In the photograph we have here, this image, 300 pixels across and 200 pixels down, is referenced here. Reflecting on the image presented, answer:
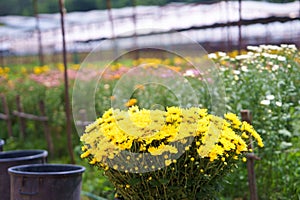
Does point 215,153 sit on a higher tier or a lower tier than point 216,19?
lower

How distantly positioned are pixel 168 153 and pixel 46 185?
3.85 feet

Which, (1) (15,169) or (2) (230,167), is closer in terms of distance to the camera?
(2) (230,167)

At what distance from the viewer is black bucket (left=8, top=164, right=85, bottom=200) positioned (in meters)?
3.94

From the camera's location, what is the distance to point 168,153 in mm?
3133

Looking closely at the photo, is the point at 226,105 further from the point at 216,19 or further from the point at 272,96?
the point at 216,19

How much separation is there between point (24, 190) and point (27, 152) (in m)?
1.06

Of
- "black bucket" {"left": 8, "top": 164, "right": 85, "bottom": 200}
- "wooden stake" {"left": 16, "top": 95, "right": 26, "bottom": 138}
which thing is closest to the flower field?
"black bucket" {"left": 8, "top": 164, "right": 85, "bottom": 200}

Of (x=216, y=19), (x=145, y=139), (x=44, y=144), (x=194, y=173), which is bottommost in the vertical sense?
(x=44, y=144)

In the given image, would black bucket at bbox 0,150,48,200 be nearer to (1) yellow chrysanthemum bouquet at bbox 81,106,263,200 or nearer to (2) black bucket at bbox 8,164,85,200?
(2) black bucket at bbox 8,164,85,200

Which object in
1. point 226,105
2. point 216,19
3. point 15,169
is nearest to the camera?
point 15,169

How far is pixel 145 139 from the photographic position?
3170 mm

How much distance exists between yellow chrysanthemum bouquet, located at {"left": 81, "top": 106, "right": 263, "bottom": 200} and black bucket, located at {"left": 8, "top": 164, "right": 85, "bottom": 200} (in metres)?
0.71

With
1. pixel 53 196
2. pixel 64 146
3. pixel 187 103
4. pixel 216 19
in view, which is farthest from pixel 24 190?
pixel 216 19

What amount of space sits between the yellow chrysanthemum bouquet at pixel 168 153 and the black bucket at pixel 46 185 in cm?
71
